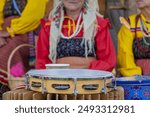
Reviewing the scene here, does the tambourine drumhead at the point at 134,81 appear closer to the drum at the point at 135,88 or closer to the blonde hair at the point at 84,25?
the drum at the point at 135,88

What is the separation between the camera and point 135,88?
2771 mm

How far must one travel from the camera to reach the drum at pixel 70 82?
7.95ft

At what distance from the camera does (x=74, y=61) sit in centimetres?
320

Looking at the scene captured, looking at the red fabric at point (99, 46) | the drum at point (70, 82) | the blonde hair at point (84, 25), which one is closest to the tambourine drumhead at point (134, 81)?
the drum at point (70, 82)

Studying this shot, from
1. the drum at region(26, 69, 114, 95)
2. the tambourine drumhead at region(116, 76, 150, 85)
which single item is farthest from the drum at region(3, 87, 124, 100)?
the tambourine drumhead at region(116, 76, 150, 85)

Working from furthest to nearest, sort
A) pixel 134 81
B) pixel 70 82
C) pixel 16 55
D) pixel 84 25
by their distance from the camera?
pixel 16 55, pixel 84 25, pixel 134 81, pixel 70 82

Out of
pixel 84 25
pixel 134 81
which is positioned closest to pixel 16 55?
pixel 84 25

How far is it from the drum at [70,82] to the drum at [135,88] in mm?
264

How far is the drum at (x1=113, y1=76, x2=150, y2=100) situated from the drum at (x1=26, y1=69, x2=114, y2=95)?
10.4 inches

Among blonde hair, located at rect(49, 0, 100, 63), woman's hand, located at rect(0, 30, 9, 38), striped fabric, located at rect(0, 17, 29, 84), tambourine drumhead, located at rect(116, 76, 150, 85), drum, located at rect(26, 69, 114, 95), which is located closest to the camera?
drum, located at rect(26, 69, 114, 95)

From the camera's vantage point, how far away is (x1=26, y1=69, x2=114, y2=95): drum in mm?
2424

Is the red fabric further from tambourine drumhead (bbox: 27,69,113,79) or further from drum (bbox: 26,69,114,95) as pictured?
drum (bbox: 26,69,114,95)

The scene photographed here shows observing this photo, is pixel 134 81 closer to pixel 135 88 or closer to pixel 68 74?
pixel 135 88

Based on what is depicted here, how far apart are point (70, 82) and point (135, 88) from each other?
1.73 ft
